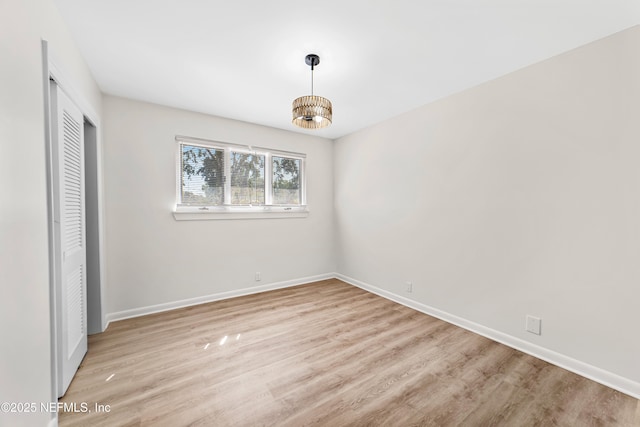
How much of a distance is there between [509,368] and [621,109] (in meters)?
2.06

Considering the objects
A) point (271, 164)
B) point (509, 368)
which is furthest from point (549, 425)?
point (271, 164)

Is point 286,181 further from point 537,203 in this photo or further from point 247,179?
point 537,203

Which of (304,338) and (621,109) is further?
(304,338)

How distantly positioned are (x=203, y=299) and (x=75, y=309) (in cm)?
145

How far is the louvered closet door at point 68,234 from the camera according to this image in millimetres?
1634

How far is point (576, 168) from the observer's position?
6.40 ft

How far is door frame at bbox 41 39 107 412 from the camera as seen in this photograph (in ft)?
4.58

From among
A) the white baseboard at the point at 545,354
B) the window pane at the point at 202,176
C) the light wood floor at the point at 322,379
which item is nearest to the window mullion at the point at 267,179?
the window pane at the point at 202,176

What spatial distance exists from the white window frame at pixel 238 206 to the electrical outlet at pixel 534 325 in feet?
9.96

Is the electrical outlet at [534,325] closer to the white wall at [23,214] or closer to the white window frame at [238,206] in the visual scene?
the white window frame at [238,206]

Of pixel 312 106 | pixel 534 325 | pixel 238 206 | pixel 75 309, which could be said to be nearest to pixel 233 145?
pixel 238 206

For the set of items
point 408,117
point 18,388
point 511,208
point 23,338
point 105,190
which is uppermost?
point 408,117

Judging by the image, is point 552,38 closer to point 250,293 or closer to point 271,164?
point 271,164

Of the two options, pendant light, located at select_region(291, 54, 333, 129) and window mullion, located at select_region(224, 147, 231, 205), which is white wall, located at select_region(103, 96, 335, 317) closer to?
window mullion, located at select_region(224, 147, 231, 205)
